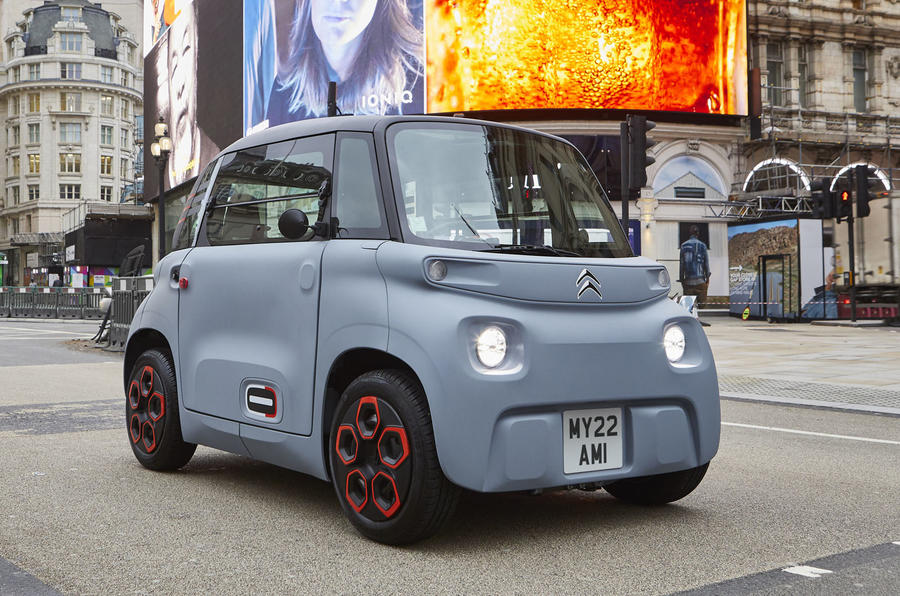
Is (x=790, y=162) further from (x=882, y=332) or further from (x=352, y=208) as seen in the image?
(x=352, y=208)

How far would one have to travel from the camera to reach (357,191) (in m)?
4.37

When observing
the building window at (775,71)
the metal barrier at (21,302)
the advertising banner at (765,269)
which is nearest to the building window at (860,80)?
the building window at (775,71)

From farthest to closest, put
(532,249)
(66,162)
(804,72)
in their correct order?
(66,162) < (804,72) < (532,249)

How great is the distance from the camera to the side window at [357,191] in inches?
167

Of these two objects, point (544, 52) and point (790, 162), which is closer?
point (544, 52)

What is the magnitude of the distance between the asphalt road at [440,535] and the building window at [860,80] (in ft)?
131

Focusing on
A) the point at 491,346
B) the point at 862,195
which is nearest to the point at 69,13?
the point at 862,195

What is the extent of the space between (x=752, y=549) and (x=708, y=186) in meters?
34.7

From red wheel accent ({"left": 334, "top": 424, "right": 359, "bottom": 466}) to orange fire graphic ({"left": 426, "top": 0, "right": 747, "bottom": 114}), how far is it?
3174 cm

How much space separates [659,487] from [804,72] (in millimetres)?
40798

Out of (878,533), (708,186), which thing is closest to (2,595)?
(878,533)

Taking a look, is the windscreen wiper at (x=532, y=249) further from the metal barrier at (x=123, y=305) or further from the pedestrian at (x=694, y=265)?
the pedestrian at (x=694, y=265)

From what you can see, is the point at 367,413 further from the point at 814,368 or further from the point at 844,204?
the point at 844,204

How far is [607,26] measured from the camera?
1374 inches
